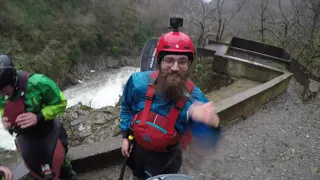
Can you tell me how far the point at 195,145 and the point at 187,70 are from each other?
0.58m

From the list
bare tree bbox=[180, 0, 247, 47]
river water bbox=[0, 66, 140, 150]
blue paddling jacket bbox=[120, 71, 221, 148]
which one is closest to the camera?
blue paddling jacket bbox=[120, 71, 221, 148]

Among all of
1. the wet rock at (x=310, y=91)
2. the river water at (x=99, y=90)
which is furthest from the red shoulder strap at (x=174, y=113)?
the river water at (x=99, y=90)

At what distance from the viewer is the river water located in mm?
20078

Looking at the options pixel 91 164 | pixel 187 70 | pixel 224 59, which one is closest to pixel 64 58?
pixel 224 59

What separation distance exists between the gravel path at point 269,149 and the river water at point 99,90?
13.4 meters

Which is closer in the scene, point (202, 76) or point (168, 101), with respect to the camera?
point (168, 101)

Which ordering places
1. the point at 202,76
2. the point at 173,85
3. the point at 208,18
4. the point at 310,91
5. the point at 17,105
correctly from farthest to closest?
the point at 208,18
the point at 202,76
the point at 310,91
the point at 17,105
the point at 173,85

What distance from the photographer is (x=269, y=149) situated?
438cm

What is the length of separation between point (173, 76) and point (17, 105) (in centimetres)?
132

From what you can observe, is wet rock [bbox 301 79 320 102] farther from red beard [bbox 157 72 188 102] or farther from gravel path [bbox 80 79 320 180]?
red beard [bbox 157 72 188 102]

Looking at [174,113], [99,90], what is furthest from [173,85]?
[99,90]

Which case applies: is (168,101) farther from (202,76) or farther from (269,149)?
(202,76)

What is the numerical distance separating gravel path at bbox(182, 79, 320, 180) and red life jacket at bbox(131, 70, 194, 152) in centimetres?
127

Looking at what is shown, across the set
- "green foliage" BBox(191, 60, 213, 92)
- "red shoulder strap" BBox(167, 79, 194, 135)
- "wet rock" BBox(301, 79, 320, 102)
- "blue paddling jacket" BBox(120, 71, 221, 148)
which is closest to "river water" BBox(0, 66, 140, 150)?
"green foliage" BBox(191, 60, 213, 92)
